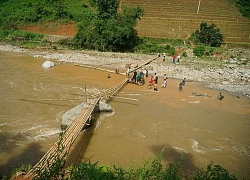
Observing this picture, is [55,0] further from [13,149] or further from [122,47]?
[13,149]

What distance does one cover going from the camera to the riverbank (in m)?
18.0

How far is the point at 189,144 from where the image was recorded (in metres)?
10.2

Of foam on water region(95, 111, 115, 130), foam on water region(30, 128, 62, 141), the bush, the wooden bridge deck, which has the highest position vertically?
the bush

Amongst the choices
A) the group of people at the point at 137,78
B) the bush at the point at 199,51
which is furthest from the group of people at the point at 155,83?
the bush at the point at 199,51

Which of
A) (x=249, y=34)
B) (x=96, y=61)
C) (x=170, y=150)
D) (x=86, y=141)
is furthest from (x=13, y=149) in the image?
(x=249, y=34)

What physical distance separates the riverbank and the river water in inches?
58.3

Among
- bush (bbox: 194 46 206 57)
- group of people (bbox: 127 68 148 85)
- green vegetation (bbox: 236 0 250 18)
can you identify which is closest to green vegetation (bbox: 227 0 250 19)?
green vegetation (bbox: 236 0 250 18)

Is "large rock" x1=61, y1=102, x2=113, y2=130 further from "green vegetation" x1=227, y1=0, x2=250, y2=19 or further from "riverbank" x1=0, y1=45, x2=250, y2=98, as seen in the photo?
"green vegetation" x1=227, y1=0, x2=250, y2=19

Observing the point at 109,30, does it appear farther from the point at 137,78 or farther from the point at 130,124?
the point at 130,124

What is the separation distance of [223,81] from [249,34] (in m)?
17.1

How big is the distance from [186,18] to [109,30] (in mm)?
15363

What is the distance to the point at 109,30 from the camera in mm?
24359

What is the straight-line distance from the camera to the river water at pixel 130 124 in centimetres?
913

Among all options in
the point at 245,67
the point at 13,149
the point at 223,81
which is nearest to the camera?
the point at 13,149
